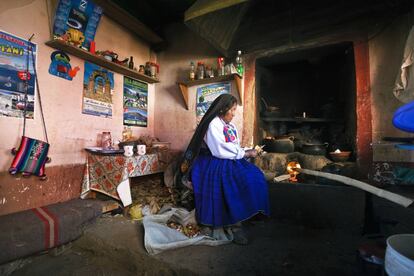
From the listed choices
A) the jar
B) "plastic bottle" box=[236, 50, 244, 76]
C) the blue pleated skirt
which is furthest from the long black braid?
the jar

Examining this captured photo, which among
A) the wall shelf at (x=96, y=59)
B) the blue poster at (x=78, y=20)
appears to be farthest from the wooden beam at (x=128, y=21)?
the wall shelf at (x=96, y=59)

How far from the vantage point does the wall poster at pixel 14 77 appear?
6.82ft

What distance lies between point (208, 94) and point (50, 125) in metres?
2.13

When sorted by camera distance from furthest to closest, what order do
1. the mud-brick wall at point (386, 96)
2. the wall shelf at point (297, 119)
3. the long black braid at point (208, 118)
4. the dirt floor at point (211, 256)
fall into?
the wall shelf at point (297, 119) < the mud-brick wall at point (386, 96) < the long black braid at point (208, 118) < the dirt floor at point (211, 256)

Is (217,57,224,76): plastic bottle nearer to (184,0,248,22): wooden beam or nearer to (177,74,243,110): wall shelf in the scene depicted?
(177,74,243,110): wall shelf

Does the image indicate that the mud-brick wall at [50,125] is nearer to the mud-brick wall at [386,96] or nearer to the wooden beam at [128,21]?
the wooden beam at [128,21]

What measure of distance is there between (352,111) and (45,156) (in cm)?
356

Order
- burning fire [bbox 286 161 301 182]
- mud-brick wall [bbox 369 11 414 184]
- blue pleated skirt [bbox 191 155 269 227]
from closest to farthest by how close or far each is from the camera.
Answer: blue pleated skirt [bbox 191 155 269 227] → mud-brick wall [bbox 369 11 414 184] → burning fire [bbox 286 161 301 182]

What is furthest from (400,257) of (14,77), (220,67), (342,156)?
(14,77)

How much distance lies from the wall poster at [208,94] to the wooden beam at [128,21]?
122cm

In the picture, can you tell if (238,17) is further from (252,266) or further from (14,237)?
(14,237)

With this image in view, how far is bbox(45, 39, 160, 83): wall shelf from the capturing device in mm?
2398

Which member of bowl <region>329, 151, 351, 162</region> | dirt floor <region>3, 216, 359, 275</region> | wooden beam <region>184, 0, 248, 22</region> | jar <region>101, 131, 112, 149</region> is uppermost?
wooden beam <region>184, 0, 248, 22</region>

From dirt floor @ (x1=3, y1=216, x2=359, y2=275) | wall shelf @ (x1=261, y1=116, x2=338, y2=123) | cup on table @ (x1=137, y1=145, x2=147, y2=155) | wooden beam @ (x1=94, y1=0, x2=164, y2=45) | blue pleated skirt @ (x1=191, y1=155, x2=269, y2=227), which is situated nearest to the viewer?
dirt floor @ (x1=3, y1=216, x2=359, y2=275)
